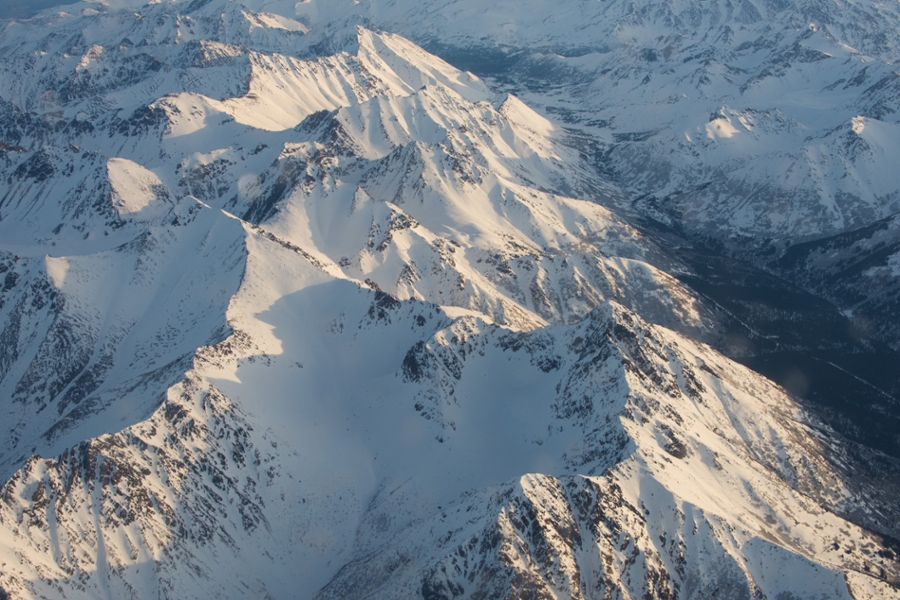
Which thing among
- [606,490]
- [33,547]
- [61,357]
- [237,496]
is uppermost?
[606,490]

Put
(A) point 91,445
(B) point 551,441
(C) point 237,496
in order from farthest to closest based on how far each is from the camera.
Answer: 1. (B) point 551,441
2. (C) point 237,496
3. (A) point 91,445

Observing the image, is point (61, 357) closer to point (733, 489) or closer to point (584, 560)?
point (584, 560)

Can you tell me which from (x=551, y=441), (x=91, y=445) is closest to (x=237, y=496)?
(x=91, y=445)

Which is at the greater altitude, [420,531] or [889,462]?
[420,531]

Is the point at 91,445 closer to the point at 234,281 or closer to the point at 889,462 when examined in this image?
the point at 234,281

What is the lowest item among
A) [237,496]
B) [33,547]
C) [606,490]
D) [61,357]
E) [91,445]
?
[61,357]

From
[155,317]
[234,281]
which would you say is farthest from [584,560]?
[155,317]

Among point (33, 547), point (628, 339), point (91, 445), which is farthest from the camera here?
point (628, 339)

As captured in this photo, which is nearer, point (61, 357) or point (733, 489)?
point (733, 489)

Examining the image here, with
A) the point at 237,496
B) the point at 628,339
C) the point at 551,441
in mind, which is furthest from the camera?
the point at 628,339
